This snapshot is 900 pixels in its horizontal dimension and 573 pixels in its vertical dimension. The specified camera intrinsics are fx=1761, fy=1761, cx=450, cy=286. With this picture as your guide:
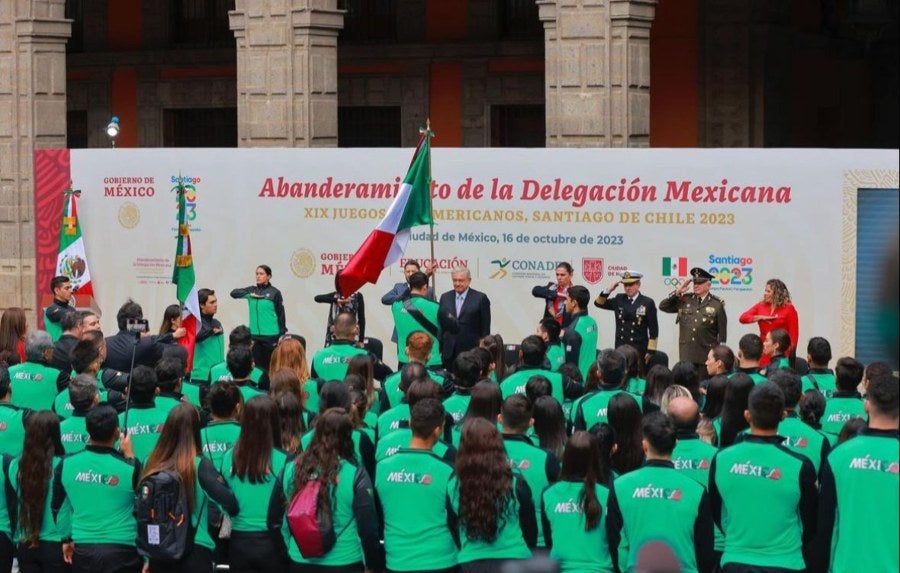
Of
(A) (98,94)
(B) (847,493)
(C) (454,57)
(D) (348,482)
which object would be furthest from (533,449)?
(A) (98,94)

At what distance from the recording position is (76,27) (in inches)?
1152

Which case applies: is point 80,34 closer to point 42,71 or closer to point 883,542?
point 42,71

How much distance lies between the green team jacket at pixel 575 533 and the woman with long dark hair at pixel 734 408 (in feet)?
4.64

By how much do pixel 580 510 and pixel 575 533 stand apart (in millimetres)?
119

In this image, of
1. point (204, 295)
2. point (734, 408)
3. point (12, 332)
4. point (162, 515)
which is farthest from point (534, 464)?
point (204, 295)

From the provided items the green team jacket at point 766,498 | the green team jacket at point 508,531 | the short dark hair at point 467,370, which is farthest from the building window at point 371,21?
the green team jacket at point 766,498

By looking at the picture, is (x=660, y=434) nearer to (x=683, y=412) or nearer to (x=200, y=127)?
(x=683, y=412)

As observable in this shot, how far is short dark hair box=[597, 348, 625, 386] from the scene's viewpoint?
32.8ft

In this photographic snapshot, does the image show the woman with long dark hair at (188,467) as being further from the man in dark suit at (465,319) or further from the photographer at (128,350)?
the man in dark suit at (465,319)

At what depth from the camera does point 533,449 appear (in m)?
8.72

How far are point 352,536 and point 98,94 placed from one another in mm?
21641

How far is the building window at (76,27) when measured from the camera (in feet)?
95.4

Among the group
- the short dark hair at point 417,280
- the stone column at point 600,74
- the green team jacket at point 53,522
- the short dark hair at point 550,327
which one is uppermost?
the stone column at point 600,74

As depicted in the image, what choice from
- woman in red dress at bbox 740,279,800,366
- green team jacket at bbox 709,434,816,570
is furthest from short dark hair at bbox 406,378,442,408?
woman in red dress at bbox 740,279,800,366
